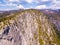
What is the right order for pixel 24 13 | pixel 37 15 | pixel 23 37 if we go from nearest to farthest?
1. pixel 23 37
2. pixel 24 13
3. pixel 37 15

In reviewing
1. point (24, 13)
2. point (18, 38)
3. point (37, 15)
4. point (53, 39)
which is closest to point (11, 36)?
point (18, 38)

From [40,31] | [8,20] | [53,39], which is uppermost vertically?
[8,20]

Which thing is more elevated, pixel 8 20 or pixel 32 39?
pixel 8 20

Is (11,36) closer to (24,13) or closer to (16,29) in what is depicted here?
(16,29)

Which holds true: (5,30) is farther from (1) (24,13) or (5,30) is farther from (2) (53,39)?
(2) (53,39)

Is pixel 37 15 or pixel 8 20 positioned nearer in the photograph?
pixel 8 20

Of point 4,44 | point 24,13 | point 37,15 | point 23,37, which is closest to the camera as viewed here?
point 4,44
